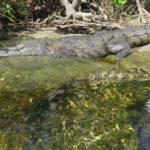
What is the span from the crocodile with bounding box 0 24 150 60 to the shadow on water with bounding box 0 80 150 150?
157 centimetres

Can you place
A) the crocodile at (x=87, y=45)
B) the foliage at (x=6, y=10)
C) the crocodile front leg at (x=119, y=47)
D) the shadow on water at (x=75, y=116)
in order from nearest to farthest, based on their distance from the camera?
the shadow on water at (x=75, y=116)
the crocodile front leg at (x=119, y=47)
the crocodile at (x=87, y=45)
the foliage at (x=6, y=10)

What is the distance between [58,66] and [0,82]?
1.06m

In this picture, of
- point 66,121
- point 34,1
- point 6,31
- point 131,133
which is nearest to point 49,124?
point 66,121

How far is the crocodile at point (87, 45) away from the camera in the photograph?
8270 mm

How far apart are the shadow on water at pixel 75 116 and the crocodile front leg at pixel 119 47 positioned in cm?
123

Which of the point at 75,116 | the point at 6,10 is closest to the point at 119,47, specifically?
the point at 6,10

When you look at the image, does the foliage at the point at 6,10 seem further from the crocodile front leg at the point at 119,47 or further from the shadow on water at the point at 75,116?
the shadow on water at the point at 75,116

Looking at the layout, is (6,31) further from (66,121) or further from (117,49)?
(66,121)

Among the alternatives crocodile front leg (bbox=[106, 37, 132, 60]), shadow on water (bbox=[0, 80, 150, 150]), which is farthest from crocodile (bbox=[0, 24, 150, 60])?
shadow on water (bbox=[0, 80, 150, 150])

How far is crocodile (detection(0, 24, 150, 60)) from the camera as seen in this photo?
27.1 feet

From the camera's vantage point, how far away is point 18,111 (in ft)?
19.2

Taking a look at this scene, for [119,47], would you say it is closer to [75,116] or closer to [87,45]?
[87,45]

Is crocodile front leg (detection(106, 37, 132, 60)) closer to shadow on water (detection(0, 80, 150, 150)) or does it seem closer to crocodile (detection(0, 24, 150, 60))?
crocodile (detection(0, 24, 150, 60))

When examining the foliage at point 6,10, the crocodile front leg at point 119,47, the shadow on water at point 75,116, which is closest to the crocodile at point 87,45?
the crocodile front leg at point 119,47
